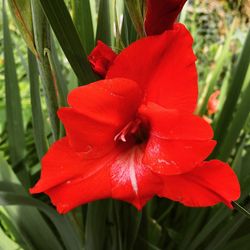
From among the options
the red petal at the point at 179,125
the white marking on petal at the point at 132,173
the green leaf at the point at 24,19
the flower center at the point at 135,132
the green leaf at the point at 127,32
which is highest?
the green leaf at the point at 24,19

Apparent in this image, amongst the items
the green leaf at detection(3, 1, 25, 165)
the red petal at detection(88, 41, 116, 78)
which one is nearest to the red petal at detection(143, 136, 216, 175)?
the red petal at detection(88, 41, 116, 78)

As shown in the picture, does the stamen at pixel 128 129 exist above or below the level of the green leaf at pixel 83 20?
below

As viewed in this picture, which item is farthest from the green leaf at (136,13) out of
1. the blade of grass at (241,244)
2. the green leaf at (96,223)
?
the blade of grass at (241,244)

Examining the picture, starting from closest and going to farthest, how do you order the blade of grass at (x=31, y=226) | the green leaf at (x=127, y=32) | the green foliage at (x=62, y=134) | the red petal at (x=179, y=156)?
the red petal at (x=179, y=156) < the green foliage at (x=62, y=134) < the green leaf at (x=127, y=32) < the blade of grass at (x=31, y=226)

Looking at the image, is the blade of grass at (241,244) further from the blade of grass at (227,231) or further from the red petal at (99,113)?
the red petal at (99,113)

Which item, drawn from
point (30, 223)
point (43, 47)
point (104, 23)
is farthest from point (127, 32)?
point (30, 223)

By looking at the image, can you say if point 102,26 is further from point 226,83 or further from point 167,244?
point 226,83
